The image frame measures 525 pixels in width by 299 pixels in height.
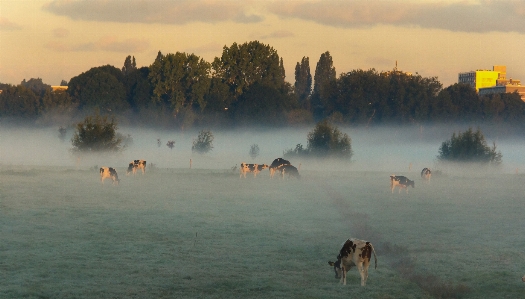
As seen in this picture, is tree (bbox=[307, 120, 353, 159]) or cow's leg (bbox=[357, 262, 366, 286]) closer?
cow's leg (bbox=[357, 262, 366, 286])

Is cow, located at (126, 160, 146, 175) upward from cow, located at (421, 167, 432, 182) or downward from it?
downward

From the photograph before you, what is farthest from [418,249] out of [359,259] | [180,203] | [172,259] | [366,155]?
[366,155]

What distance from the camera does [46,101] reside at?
458ft

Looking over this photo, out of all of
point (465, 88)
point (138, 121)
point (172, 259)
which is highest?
point (465, 88)

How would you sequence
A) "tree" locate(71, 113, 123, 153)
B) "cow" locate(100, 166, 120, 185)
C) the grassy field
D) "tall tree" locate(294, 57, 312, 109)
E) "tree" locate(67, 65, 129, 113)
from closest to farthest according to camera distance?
the grassy field → "cow" locate(100, 166, 120, 185) → "tree" locate(71, 113, 123, 153) → "tree" locate(67, 65, 129, 113) → "tall tree" locate(294, 57, 312, 109)

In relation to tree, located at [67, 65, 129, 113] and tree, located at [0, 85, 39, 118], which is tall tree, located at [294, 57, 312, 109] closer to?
tree, located at [67, 65, 129, 113]

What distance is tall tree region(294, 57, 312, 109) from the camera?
170750 millimetres

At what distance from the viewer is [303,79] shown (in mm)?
173500

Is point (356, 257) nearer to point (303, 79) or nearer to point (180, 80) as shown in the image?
point (180, 80)

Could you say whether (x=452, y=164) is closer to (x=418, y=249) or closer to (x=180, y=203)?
(x=180, y=203)

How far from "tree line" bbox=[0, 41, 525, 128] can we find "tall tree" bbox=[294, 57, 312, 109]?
19.8m

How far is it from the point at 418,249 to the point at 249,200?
58.6 feet

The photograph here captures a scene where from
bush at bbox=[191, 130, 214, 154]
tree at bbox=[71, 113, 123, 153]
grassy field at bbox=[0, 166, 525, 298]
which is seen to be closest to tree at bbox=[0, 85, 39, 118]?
bush at bbox=[191, 130, 214, 154]

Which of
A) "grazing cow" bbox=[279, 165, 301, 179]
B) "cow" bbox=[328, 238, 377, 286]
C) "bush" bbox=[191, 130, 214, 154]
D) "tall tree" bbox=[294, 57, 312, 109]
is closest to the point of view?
"cow" bbox=[328, 238, 377, 286]
